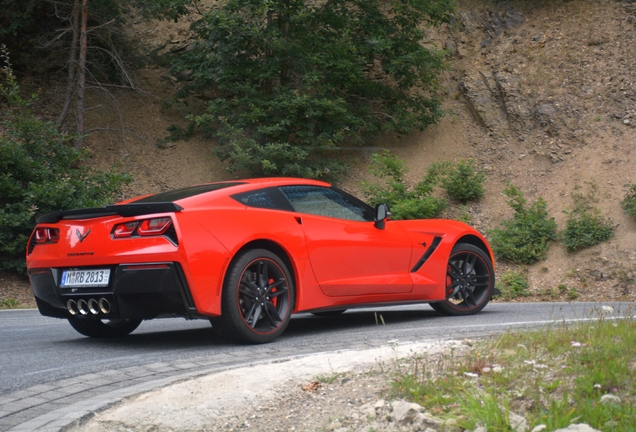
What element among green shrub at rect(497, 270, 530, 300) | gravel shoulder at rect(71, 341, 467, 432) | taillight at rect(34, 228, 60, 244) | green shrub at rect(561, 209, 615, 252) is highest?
taillight at rect(34, 228, 60, 244)

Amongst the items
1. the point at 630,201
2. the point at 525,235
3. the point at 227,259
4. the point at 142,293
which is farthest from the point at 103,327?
the point at 630,201

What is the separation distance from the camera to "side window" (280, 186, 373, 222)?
687 centimetres

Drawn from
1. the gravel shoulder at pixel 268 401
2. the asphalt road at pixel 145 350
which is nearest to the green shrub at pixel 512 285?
the asphalt road at pixel 145 350

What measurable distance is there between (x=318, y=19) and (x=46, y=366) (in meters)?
16.5

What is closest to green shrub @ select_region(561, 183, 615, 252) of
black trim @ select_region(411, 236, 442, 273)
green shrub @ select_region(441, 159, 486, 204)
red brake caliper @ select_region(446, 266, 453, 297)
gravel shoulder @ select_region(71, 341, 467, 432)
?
green shrub @ select_region(441, 159, 486, 204)

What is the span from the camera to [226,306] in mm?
5961

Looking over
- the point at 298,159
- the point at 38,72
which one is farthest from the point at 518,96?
the point at 38,72

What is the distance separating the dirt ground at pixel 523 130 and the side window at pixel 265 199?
910 cm

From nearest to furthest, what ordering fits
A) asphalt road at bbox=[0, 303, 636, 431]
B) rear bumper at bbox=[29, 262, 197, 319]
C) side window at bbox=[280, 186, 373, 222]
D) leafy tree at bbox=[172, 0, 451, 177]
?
asphalt road at bbox=[0, 303, 636, 431]
rear bumper at bbox=[29, 262, 197, 319]
side window at bbox=[280, 186, 373, 222]
leafy tree at bbox=[172, 0, 451, 177]

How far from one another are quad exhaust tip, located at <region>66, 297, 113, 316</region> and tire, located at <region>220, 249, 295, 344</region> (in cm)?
95

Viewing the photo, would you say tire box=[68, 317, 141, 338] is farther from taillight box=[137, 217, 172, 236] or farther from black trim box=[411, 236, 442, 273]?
black trim box=[411, 236, 442, 273]

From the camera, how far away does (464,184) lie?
17.7 metres

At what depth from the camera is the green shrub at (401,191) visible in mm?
16422

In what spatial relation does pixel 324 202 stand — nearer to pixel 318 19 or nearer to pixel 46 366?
pixel 46 366
